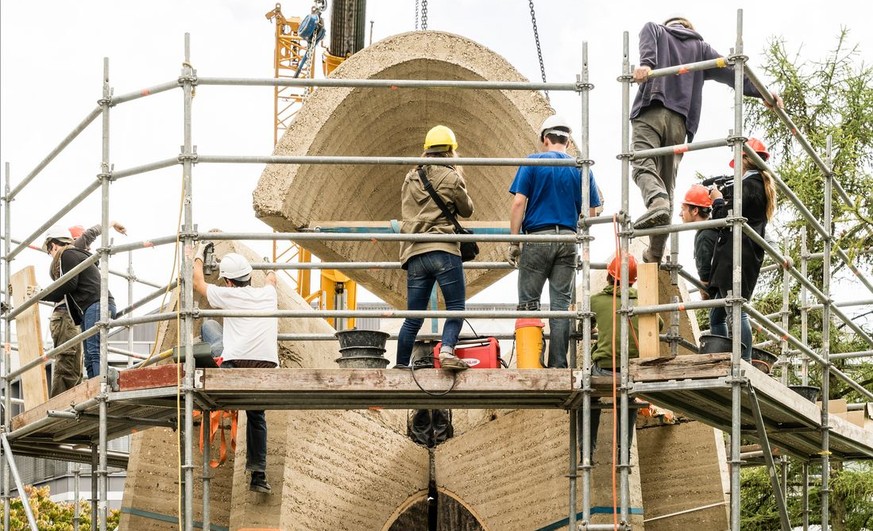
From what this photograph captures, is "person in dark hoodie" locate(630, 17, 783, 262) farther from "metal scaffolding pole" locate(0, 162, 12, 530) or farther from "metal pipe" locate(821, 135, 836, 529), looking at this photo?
"metal scaffolding pole" locate(0, 162, 12, 530)

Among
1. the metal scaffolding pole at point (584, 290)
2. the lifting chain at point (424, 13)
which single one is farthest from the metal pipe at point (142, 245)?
the lifting chain at point (424, 13)

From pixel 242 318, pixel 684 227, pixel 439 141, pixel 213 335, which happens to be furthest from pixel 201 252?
pixel 684 227

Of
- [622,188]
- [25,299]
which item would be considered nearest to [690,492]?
[622,188]

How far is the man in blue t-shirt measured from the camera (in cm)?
1100

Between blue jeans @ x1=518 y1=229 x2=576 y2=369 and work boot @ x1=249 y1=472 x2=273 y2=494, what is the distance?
102 inches

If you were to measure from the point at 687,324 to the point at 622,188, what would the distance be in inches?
154

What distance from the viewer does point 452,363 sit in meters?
10.2

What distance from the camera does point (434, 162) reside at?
1058 cm

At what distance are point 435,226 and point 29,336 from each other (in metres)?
4.14

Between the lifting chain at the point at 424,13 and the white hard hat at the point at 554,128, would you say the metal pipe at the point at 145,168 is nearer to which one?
the white hard hat at the point at 554,128

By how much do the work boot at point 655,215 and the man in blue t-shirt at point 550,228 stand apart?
0.59 metres

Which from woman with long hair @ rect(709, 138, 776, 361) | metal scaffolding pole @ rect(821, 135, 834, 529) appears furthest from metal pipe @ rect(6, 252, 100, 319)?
metal scaffolding pole @ rect(821, 135, 834, 529)

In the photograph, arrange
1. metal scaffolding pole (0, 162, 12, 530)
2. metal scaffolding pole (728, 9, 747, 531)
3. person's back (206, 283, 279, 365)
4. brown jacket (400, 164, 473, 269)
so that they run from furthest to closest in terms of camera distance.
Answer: metal scaffolding pole (0, 162, 12, 530) → person's back (206, 283, 279, 365) → brown jacket (400, 164, 473, 269) → metal scaffolding pole (728, 9, 747, 531)

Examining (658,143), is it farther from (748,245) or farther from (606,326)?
(606,326)
